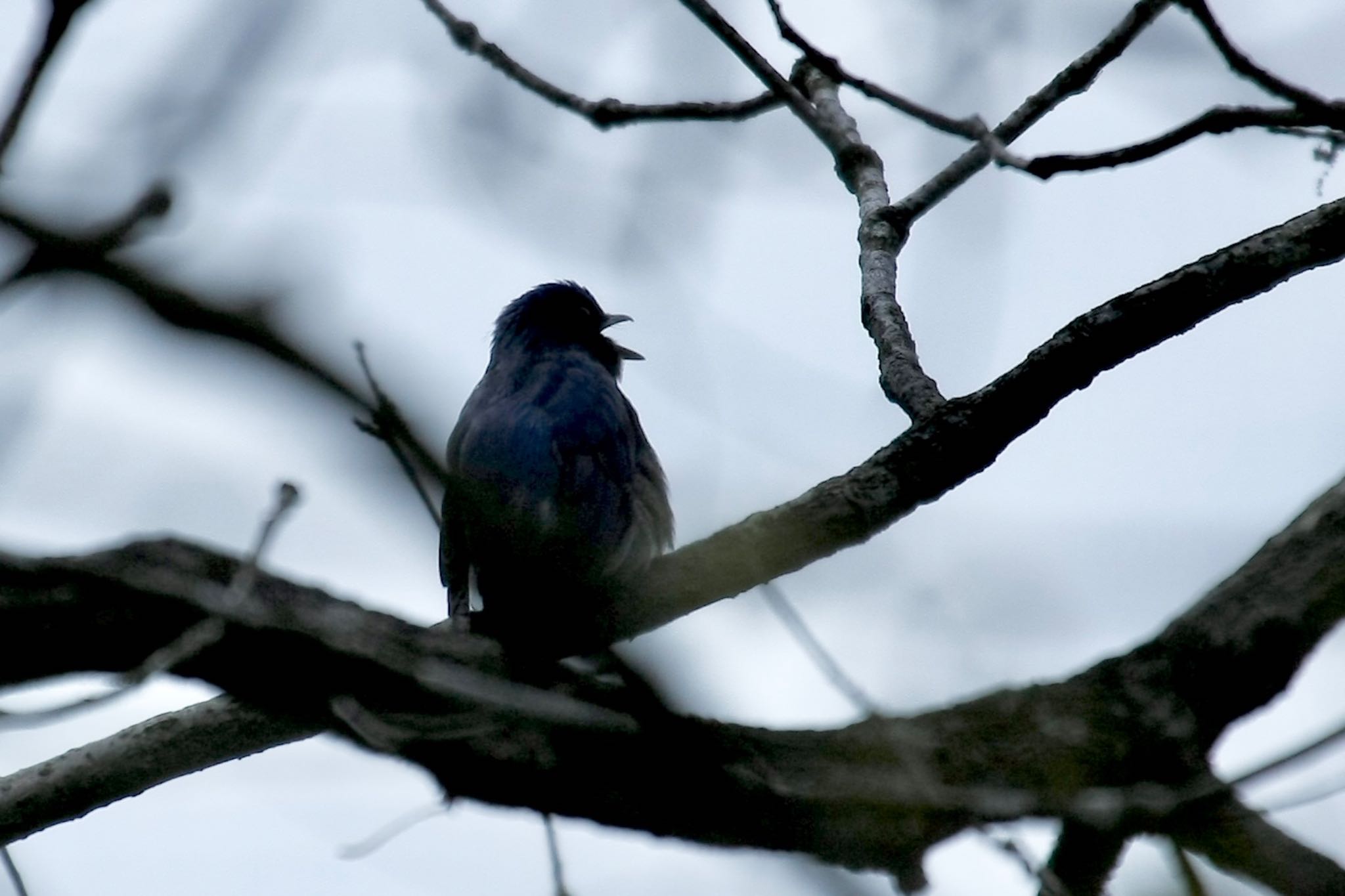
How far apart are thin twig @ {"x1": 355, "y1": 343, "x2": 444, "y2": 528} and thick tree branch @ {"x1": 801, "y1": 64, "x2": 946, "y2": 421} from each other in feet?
8.54

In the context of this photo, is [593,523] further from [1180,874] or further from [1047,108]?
[1180,874]

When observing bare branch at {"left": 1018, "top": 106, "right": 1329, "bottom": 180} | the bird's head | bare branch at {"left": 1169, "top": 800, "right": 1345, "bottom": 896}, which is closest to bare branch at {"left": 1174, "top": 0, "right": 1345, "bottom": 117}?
bare branch at {"left": 1018, "top": 106, "right": 1329, "bottom": 180}

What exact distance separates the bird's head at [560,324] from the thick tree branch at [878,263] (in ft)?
6.63

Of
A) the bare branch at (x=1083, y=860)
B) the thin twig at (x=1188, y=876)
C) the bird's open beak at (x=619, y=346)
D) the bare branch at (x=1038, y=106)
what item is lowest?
the thin twig at (x=1188, y=876)

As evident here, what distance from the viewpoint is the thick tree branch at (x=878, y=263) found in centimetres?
413

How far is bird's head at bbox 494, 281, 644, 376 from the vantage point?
6.97 m

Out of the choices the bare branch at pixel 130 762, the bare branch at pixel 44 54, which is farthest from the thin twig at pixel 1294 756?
the bare branch at pixel 130 762

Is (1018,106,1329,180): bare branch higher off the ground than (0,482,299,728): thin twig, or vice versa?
(1018,106,1329,180): bare branch

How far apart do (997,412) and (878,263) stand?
95cm

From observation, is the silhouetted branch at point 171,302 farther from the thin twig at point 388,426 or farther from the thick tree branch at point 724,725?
the thick tree branch at point 724,725

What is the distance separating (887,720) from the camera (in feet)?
9.31

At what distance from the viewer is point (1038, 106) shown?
4344 mm

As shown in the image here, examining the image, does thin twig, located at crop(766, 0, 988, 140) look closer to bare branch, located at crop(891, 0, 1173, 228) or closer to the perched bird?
bare branch, located at crop(891, 0, 1173, 228)

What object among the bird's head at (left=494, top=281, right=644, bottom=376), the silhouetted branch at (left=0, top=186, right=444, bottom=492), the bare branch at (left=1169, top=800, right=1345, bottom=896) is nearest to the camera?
the silhouetted branch at (left=0, top=186, right=444, bottom=492)
